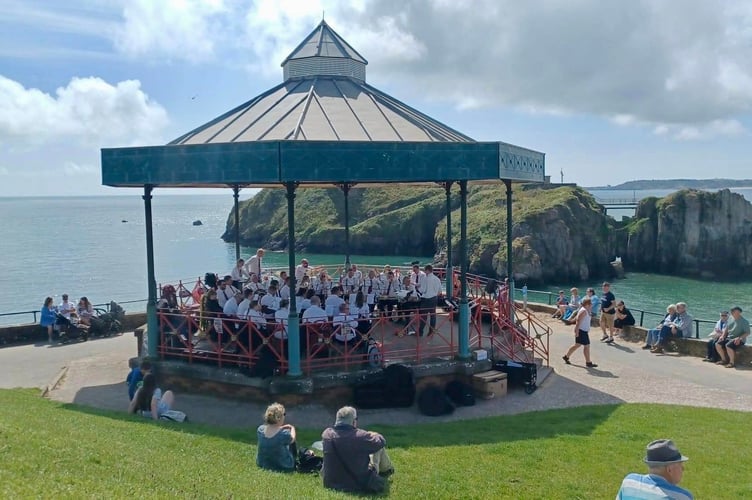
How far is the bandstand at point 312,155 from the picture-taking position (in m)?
11.6

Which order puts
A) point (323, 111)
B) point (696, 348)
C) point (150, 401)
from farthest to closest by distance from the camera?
point (696, 348) < point (323, 111) < point (150, 401)

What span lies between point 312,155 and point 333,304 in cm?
312

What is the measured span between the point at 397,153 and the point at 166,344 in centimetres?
602

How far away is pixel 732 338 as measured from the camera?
49.6ft

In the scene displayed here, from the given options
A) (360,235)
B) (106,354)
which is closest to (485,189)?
(360,235)

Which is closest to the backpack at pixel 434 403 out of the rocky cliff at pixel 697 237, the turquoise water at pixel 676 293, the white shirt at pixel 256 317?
the white shirt at pixel 256 317

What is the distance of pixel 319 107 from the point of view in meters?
14.1

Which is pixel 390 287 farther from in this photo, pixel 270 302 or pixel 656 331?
pixel 656 331

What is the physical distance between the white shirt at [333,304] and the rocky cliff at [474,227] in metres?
31.0

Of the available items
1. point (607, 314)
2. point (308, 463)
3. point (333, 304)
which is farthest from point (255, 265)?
point (308, 463)

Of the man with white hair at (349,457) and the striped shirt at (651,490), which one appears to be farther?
the man with white hair at (349,457)

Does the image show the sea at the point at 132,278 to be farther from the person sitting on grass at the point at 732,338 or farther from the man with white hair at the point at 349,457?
the man with white hair at the point at 349,457

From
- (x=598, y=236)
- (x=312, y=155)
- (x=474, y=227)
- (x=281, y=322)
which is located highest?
(x=312, y=155)

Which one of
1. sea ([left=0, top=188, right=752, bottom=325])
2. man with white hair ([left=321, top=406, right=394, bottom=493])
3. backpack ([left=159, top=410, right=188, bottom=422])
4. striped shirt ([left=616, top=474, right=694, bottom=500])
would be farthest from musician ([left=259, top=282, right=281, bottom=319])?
sea ([left=0, top=188, right=752, bottom=325])
